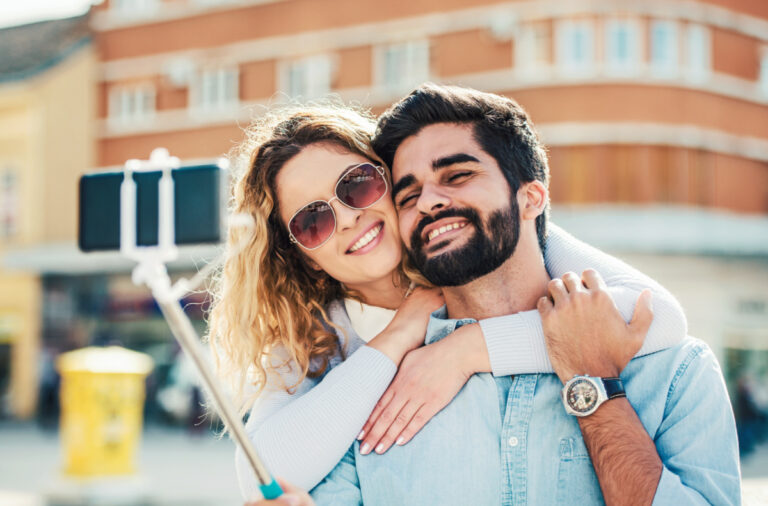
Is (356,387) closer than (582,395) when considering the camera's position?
No

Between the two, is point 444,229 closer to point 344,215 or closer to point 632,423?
point 344,215

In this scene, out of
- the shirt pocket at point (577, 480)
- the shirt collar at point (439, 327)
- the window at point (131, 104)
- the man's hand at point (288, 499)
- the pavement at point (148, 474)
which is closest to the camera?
the man's hand at point (288, 499)

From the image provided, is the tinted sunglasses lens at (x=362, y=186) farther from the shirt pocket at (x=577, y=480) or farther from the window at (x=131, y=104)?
the window at (x=131, y=104)

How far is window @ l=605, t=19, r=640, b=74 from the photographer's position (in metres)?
18.4

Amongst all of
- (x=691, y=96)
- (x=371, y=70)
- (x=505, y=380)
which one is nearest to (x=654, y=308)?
(x=505, y=380)

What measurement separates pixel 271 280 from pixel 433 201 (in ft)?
3.08

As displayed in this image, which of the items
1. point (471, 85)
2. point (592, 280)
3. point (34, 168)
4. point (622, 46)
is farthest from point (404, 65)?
point (592, 280)

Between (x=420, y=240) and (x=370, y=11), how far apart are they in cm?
1854

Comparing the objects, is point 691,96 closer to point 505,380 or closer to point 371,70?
point 371,70

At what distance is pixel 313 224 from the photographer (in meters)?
3.21

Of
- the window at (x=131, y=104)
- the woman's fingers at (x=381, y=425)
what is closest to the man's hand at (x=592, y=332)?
the woman's fingers at (x=381, y=425)

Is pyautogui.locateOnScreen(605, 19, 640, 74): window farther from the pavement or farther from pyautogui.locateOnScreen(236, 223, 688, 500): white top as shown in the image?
pyautogui.locateOnScreen(236, 223, 688, 500): white top

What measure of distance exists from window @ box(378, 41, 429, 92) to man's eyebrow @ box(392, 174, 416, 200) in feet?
56.8

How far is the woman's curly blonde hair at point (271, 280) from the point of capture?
321 cm
